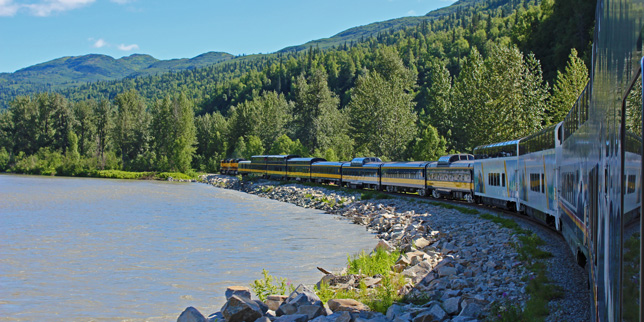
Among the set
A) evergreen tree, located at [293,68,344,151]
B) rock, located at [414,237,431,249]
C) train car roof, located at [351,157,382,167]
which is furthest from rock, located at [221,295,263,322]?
evergreen tree, located at [293,68,344,151]

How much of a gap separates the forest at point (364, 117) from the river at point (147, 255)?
916 inches

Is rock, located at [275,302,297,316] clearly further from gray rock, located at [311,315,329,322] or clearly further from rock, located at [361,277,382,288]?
rock, located at [361,277,382,288]

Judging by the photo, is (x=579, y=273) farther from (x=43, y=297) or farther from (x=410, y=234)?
(x=43, y=297)

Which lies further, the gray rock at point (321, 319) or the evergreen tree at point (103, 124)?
the evergreen tree at point (103, 124)

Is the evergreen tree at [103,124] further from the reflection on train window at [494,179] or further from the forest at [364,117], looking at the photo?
the reflection on train window at [494,179]

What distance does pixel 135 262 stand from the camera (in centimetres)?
2275

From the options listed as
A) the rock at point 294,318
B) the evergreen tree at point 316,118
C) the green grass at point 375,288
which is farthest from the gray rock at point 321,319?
the evergreen tree at point 316,118

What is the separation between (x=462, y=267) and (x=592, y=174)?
31.2ft

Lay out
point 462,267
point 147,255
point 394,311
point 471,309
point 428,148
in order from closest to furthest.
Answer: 1. point 471,309
2. point 394,311
3. point 462,267
4. point 147,255
5. point 428,148

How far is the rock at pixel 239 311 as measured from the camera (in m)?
12.1

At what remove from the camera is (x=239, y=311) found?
1213 centimetres

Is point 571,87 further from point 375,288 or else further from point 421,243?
point 375,288

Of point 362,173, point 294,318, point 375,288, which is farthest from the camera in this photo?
point 362,173

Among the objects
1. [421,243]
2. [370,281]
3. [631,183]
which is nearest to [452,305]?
[370,281]
